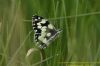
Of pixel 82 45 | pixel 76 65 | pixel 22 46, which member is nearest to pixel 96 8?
pixel 82 45

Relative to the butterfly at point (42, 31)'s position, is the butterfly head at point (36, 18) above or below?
above

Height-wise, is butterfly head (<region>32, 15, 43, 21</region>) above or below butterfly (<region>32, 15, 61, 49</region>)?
above

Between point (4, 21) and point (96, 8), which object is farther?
point (4, 21)

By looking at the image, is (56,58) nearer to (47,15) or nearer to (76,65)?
(76,65)
